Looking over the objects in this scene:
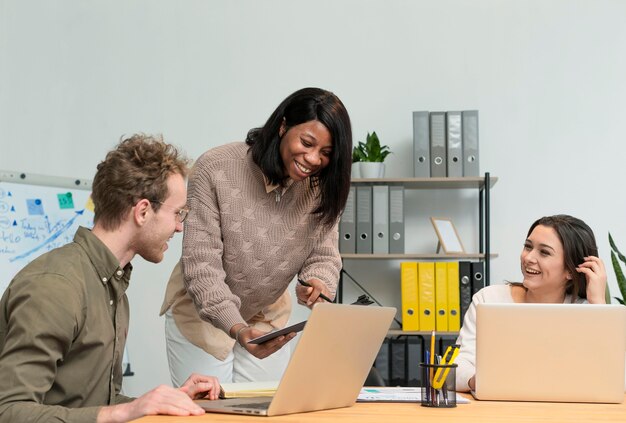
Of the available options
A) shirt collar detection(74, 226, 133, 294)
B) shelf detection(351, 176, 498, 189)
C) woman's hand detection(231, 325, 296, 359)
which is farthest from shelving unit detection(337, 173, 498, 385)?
shirt collar detection(74, 226, 133, 294)

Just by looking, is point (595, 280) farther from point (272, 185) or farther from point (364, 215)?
point (364, 215)

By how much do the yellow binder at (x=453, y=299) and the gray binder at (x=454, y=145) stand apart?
429mm

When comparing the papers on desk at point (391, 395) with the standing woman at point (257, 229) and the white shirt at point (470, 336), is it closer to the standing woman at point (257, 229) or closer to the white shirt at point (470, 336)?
the white shirt at point (470, 336)

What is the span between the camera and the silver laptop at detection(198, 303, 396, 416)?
4.74 feet

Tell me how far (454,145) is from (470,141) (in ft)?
0.24

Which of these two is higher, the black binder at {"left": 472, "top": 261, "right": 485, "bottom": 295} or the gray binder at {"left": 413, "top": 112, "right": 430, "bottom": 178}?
the gray binder at {"left": 413, "top": 112, "right": 430, "bottom": 178}

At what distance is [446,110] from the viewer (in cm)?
421

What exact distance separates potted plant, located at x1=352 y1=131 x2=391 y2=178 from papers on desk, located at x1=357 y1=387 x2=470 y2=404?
214cm

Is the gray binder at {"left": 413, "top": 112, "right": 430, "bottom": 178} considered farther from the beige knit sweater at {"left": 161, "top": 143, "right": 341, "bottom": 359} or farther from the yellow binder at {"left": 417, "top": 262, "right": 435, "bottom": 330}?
the beige knit sweater at {"left": 161, "top": 143, "right": 341, "bottom": 359}

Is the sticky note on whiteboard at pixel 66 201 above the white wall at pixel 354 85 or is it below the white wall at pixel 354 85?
below

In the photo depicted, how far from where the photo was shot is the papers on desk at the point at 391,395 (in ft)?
5.83

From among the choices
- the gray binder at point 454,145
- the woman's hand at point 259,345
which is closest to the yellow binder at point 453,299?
the gray binder at point 454,145

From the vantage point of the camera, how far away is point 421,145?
158 inches

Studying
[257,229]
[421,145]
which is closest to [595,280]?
[257,229]
